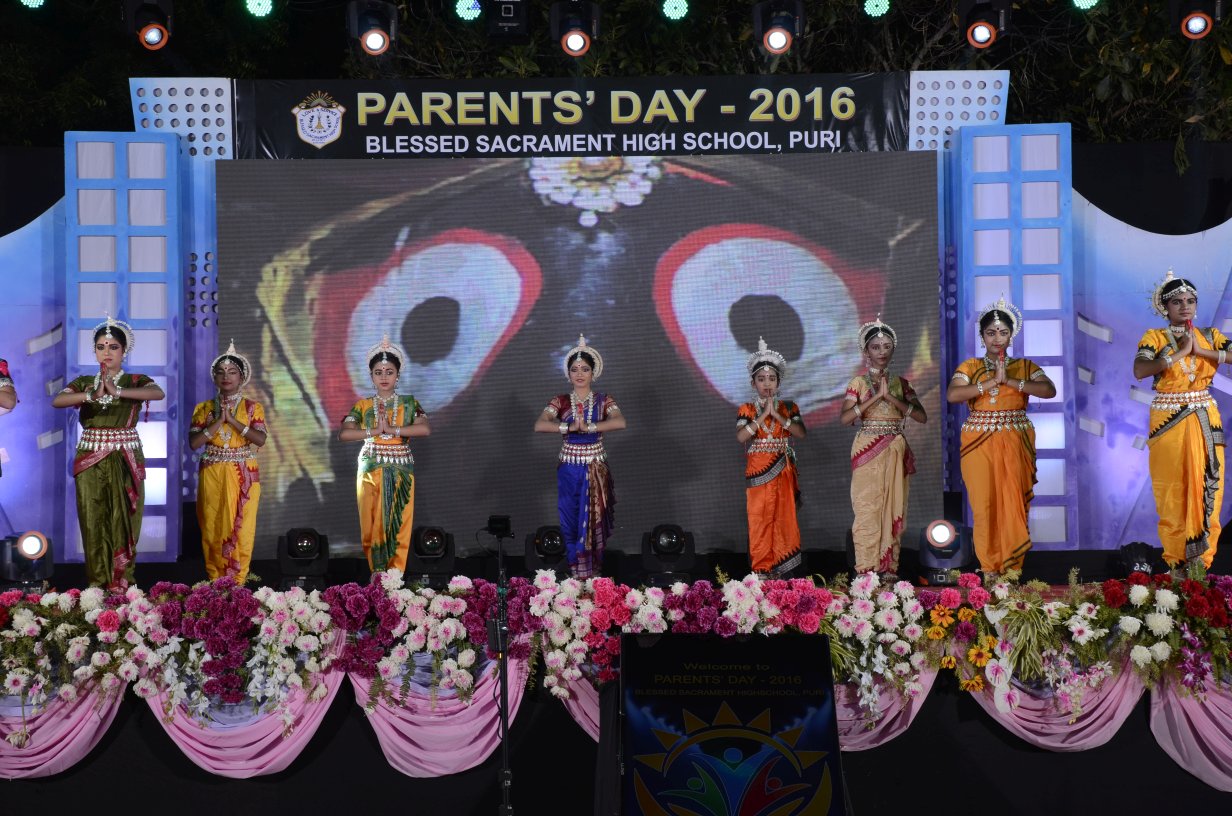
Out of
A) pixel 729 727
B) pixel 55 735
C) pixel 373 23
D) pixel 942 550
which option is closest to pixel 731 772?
pixel 729 727

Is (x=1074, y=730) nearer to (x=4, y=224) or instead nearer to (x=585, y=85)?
(x=585, y=85)

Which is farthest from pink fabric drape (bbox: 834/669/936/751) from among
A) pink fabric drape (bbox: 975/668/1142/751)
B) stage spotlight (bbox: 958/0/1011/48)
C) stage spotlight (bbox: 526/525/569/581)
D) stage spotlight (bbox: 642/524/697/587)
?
stage spotlight (bbox: 958/0/1011/48)

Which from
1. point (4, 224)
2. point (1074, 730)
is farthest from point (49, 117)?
point (1074, 730)

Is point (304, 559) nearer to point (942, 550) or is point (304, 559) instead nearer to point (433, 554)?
point (433, 554)

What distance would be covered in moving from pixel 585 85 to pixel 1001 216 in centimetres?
254

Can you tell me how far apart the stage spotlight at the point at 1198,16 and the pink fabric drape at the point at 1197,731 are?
4201 millimetres

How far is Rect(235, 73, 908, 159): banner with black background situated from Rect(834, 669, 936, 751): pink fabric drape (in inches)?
163

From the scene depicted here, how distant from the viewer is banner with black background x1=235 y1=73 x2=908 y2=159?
766 centimetres

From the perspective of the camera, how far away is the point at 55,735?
4379 mm

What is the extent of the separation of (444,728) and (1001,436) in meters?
3.41

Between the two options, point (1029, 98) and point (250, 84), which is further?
point (1029, 98)

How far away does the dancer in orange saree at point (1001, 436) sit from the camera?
6512 mm

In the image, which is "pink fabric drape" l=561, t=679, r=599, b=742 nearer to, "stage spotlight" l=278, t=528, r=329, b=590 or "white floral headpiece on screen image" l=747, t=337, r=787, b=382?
"stage spotlight" l=278, t=528, r=329, b=590

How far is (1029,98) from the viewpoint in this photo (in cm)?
877
